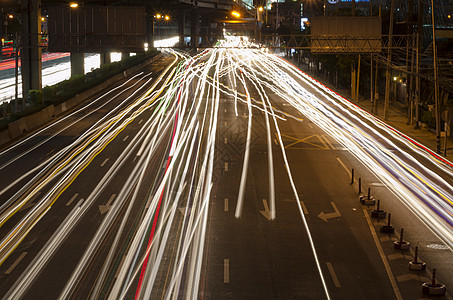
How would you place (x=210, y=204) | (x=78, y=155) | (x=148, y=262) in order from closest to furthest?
(x=148, y=262)
(x=210, y=204)
(x=78, y=155)

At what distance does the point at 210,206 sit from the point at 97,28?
2873 centimetres

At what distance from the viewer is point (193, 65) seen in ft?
303

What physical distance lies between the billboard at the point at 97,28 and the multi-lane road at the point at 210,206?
5.20 metres

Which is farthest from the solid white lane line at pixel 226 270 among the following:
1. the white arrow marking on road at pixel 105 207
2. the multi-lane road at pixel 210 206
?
the white arrow marking on road at pixel 105 207

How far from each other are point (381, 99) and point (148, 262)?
53.7 m

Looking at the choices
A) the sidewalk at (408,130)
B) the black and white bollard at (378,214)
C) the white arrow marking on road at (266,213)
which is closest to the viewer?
the black and white bollard at (378,214)

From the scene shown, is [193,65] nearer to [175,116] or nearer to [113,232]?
[175,116]

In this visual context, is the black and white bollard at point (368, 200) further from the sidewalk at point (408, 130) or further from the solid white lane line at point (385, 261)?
the sidewalk at point (408, 130)

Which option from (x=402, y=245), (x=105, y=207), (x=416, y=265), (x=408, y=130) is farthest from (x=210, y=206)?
(x=408, y=130)

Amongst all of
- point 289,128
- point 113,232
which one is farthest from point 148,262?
point 289,128

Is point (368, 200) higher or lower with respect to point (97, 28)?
lower

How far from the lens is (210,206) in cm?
2512

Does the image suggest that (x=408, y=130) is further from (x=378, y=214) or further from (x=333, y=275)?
(x=333, y=275)

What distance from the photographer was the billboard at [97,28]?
4941 cm
